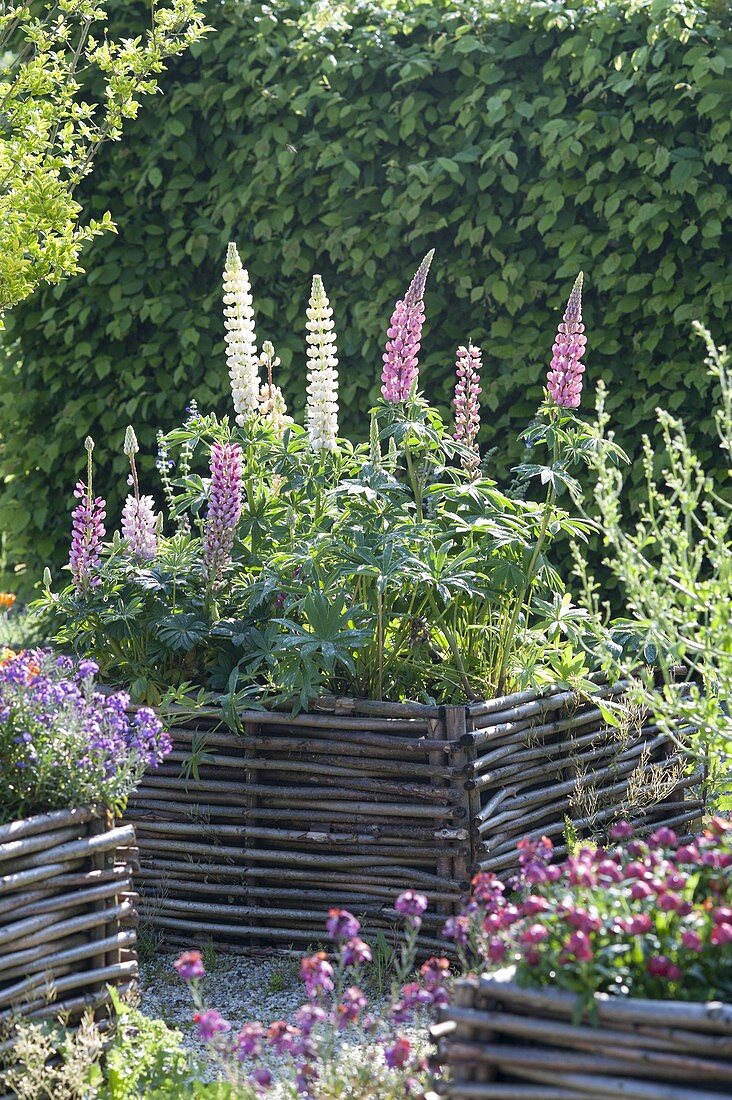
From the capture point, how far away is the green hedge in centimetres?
444

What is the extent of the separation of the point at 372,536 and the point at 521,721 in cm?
57

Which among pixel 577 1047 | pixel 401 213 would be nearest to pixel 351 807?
pixel 577 1047

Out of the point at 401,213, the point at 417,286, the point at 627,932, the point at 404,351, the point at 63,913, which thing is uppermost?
the point at 401,213

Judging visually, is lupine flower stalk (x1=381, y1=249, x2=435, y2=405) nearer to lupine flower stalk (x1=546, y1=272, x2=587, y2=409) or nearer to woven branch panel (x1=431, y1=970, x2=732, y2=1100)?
lupine flower stalk (x1=546, y1=272, x2=587, y2=409)

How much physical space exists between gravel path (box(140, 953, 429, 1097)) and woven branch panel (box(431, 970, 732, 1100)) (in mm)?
816

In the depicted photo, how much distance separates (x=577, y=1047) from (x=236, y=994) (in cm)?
138

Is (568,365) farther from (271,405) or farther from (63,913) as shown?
(63,913)

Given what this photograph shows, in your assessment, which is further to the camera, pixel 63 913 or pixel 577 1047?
pixel 63 913

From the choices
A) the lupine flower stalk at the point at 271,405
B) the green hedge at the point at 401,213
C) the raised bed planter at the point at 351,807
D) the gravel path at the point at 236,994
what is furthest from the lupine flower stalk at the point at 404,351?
the green hedge at the point at 401,213

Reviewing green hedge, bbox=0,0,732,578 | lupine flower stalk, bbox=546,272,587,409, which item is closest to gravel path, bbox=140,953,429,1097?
lupine flower stalk, bbox=546,272,587,409

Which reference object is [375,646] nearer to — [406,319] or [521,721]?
[521,721]

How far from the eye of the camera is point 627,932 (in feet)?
5.67

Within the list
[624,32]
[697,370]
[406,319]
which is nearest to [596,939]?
[406,319]

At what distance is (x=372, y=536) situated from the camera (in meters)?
3.08
